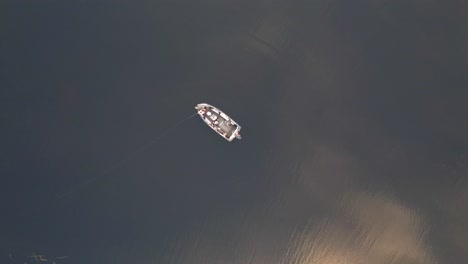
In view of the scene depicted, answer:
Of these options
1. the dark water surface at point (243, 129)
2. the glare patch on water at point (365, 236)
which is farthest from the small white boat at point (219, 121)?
the glare patch on water at point (365, 236)

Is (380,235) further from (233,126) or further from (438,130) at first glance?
(233,126)

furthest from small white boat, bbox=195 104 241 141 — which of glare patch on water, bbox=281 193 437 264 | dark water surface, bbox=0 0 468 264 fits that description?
glare patch on water, bbox=281 193 437 264

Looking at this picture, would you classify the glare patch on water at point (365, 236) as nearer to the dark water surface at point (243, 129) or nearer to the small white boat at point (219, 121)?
the dark water surface at point (243, 129)

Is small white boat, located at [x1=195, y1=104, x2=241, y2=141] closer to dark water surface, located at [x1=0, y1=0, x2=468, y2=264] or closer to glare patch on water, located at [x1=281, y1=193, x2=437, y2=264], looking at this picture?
dark water surface, located at [x1=0, y1=0, x2=468, y2=264]

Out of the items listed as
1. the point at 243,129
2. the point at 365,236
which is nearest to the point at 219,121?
the point at 243,129

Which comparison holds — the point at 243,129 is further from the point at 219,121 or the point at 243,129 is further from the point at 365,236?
the point at 365,236
